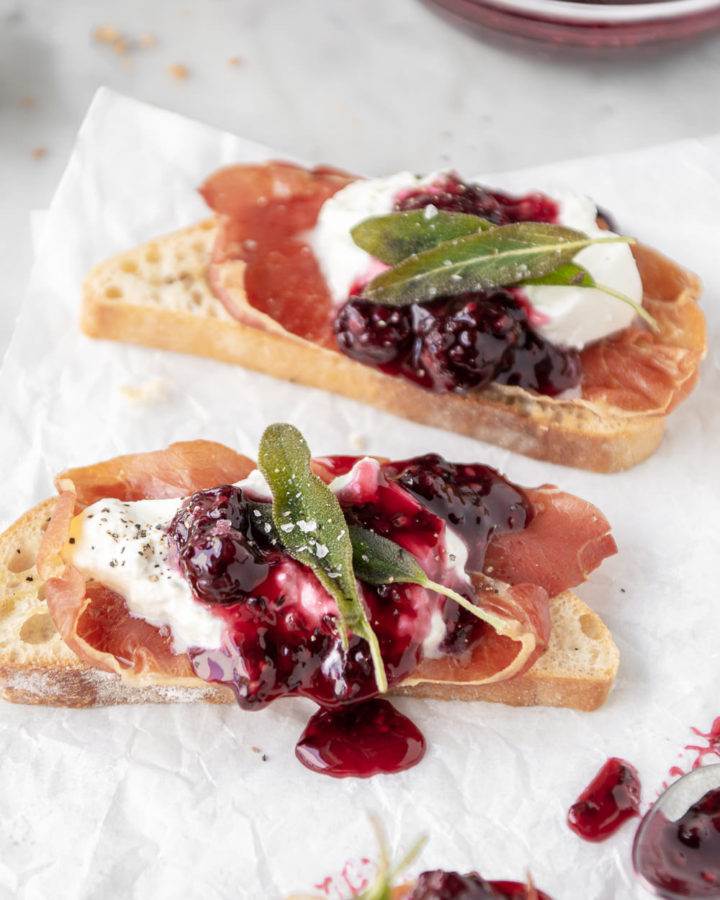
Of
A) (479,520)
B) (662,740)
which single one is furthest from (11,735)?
(662,740)

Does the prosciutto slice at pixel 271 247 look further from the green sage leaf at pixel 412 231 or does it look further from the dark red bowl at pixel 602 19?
the dark red bowl at pixel 602 19

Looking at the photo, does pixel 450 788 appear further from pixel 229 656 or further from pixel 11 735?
pixel 11 735

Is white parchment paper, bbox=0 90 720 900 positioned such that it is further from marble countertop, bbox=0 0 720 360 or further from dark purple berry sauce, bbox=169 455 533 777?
marble countertop, bbox=0 0 720 360

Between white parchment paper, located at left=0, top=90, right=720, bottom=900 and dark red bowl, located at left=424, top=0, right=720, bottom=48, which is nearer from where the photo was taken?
white parchment paper, located at left=0, top=90, right=720, bottom=900

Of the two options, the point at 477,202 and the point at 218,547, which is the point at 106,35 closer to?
the point at 477,202

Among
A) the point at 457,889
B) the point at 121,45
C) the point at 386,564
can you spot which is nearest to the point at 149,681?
the point at 386,564

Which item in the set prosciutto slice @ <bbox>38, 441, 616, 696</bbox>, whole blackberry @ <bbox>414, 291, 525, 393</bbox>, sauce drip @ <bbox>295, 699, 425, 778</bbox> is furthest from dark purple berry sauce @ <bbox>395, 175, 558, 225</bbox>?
sauce drip @ <bbox>295, 699, 425, 778</bbox>

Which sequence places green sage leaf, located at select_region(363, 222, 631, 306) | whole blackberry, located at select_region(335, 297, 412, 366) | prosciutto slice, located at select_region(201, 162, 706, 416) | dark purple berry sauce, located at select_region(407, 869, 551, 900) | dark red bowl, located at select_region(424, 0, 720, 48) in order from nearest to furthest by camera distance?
dark purple berry sauce, located at select_region(407, 869, 551, 900), green sage leaf, located at select_region(363, 222, 631, 306), whole blackberry, located at select_region(335, 297, 412, 366), prosciutto slice, located at select_region(201, 162, 706, 416), dark red bowl, located at select_region(424, 0, 720, 48)
